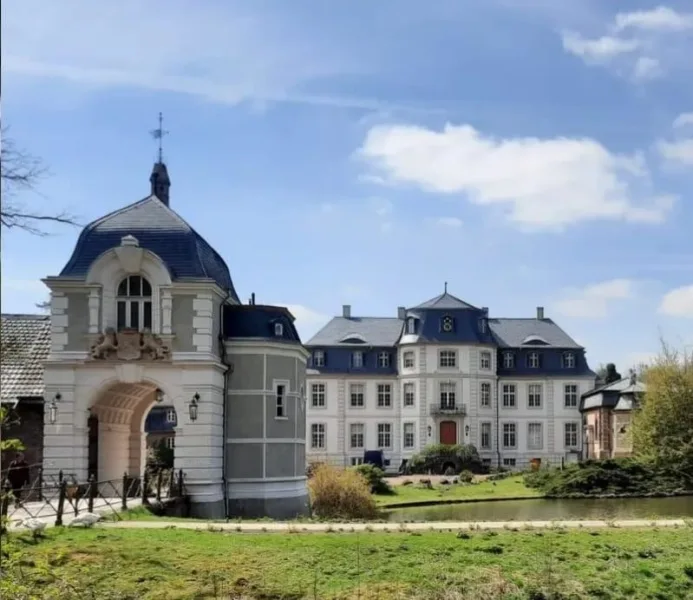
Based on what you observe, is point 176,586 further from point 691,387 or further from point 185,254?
point 691,387

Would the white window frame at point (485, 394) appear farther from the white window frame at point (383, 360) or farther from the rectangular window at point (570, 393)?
the white window frame at point (383, 360)

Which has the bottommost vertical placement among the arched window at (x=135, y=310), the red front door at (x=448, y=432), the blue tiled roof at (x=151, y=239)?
the red front door at (x=448, y=432)

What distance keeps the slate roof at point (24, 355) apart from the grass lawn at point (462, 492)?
40.1ft

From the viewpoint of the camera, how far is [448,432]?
180 feet

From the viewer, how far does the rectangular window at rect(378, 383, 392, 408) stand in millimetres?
56844

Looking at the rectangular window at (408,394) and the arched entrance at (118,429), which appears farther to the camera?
the rectangular window at (408,394)

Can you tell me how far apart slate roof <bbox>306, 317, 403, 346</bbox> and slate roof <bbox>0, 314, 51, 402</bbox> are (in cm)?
3063

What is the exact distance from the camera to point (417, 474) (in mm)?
50594

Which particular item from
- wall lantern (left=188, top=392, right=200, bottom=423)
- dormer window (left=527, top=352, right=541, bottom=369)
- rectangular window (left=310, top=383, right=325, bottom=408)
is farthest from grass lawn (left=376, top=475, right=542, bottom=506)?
dormer window (left=527, top=352, right=541, bottom=369)

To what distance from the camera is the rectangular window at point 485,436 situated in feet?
183

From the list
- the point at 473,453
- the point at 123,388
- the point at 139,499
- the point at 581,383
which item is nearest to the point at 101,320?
the point at 123,388

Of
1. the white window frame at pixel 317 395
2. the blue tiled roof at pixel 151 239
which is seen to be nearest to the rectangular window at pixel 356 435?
the white window frame at pixel 317 395

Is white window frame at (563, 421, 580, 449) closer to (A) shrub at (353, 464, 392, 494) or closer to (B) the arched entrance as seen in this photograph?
(A) shrub at (353, 464, 392, 494)

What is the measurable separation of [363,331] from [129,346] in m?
34.9
